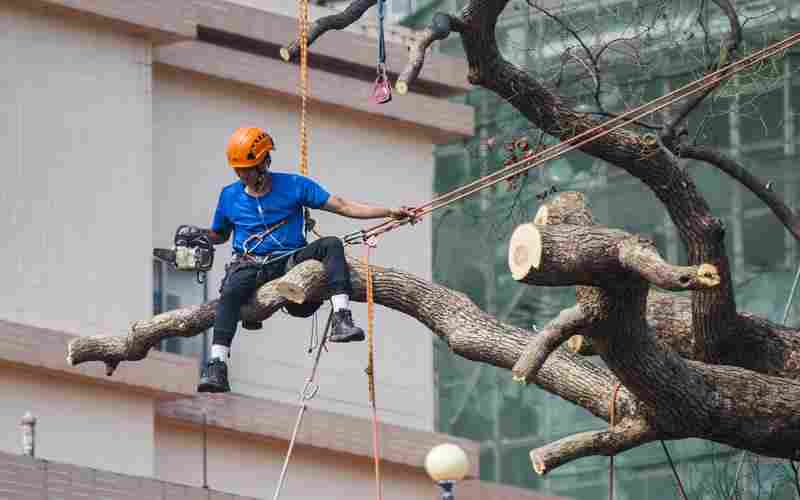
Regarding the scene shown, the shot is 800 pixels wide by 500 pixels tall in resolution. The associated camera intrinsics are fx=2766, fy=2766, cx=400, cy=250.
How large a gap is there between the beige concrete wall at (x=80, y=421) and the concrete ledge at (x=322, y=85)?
146 inches

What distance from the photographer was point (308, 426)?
28109 mm

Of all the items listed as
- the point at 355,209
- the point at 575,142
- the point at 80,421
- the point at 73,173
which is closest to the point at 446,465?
the point at 355,209

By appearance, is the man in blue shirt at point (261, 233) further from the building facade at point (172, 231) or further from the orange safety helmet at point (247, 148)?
the building facade at point (172, 231)

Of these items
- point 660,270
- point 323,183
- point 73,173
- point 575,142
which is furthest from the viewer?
point 323,183

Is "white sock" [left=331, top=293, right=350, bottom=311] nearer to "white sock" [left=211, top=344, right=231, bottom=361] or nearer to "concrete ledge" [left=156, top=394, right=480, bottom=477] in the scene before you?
"white sock" [left=211, top=344, right=231, bottom=361]

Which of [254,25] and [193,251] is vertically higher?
[254,25]

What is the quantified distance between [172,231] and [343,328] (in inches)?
467

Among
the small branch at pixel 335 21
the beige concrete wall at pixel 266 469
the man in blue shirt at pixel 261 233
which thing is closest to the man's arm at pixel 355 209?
the man in blue shirt at pixel 261 233

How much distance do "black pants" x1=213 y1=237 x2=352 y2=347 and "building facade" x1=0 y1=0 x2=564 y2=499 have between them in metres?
7.45

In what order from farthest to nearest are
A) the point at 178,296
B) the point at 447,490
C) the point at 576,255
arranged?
the point at 178,296
the point at 447,490
the point at 576,255

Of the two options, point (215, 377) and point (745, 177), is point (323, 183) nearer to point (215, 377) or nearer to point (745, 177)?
point (745, 177)

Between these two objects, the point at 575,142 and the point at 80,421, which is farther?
the point at 80,421

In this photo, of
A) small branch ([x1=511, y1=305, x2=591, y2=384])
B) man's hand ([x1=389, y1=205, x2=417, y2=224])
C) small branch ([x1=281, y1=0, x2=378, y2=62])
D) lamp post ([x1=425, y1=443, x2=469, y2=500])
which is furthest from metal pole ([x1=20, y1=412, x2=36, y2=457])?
small branch ([x1=511, y1=305, x2=591, y2=384])

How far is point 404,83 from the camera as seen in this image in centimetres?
1595
